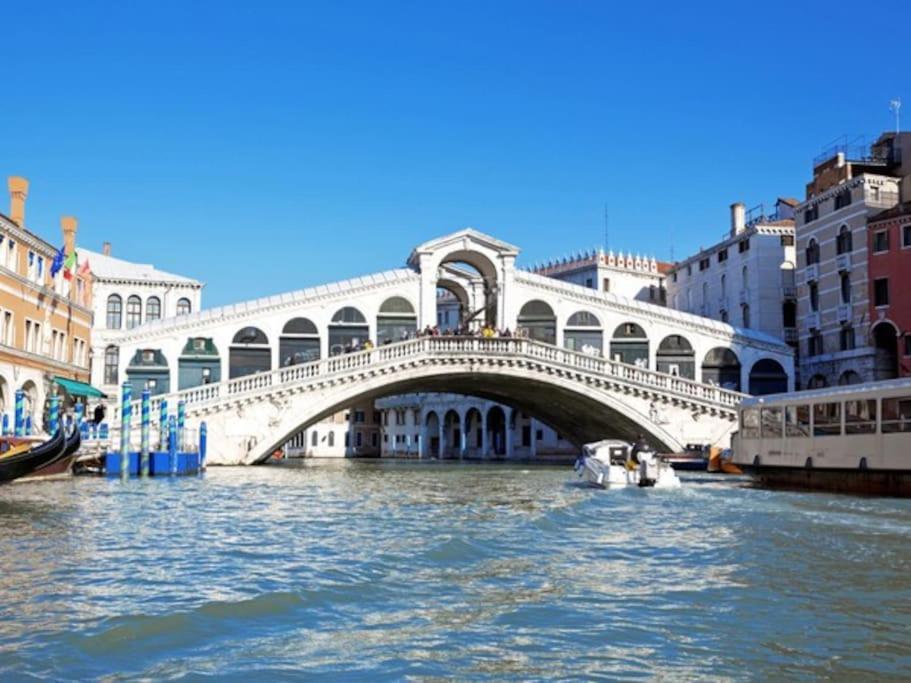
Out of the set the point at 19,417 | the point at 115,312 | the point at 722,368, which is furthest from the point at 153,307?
the point at 722,368

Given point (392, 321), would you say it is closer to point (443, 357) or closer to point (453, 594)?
point (443, 357)

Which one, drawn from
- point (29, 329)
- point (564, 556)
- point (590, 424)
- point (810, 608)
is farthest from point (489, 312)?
point (810, 608)

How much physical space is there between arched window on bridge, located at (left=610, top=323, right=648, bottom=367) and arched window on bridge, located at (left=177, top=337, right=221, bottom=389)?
12.8m

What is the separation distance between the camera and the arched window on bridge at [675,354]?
3516 centimetres

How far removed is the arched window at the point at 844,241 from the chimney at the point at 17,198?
76.3 ft

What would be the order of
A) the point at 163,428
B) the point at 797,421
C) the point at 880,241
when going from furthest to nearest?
the point at 880,241 < the point at 163,428 < the point at 797,421

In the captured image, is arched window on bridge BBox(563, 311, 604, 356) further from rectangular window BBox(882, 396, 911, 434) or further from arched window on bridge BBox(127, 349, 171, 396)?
rectangular window BBox(882, 396, 911, 434)

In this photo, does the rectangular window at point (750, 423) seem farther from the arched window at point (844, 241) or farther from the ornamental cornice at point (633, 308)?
the ornamental cornice at point (633, 308)

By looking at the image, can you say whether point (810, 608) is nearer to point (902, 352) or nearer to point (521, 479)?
point (521, 479)

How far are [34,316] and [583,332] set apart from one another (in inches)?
661

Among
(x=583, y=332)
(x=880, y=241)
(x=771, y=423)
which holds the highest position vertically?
(x=880, y=241)

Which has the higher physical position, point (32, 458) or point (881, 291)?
point (881, 291)

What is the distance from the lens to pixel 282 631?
22.0ft

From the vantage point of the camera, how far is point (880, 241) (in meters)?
29.8
